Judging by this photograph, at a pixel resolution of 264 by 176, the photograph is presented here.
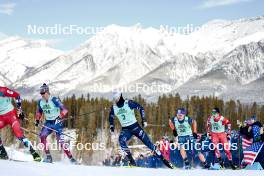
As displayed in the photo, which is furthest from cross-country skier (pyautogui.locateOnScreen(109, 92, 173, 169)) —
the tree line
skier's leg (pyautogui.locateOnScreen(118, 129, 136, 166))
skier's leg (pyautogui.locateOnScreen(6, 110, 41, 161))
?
the tree line

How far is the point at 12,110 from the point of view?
47.6ft

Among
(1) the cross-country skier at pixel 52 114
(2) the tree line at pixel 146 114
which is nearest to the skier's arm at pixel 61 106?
(1) the cross-country skier at pixel 52 114

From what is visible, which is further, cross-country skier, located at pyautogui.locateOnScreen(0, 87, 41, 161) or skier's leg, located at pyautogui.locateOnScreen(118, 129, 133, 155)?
skier's leg, located at pyautogui.locateOnScreen(118, 129, 133, 155)

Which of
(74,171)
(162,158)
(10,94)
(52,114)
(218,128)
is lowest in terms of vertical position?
(162,158)

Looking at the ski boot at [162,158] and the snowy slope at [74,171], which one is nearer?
the snowy slope at [74,171]

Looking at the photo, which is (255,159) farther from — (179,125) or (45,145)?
(45,145)

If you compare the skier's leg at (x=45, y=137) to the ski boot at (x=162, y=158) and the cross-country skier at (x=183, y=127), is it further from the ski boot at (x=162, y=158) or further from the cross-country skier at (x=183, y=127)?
the cross-country skier at (x=183, y=127)

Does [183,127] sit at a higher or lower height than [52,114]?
lower

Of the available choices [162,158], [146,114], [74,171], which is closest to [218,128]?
[162,158]

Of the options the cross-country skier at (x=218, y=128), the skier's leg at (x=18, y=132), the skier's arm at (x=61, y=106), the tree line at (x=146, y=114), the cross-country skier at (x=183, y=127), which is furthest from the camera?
the tree line at (x=146, y=114)

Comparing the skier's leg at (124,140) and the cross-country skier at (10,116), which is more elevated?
the cross-country skier at (10,116)

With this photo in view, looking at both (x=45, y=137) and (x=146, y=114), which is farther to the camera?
(x=146, y=114)

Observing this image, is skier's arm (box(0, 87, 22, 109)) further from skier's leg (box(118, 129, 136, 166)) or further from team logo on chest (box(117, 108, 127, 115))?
skier's leg (box(118, 129, 136, 166))

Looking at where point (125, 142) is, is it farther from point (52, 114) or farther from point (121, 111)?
point (52, 114)
